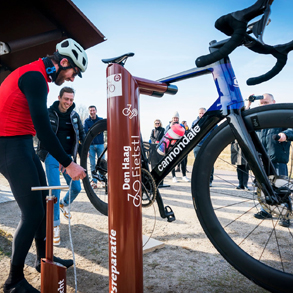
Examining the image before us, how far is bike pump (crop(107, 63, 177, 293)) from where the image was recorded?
1.21m

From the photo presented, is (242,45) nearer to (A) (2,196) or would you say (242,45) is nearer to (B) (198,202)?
(B) (198,202)

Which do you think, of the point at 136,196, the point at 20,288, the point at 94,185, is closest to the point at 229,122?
the point at 136,196

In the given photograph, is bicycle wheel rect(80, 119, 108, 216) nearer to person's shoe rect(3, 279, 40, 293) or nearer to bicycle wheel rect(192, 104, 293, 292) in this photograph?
person's shoe rect(3, 279, 40, 293)

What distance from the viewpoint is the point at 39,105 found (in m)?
1.36

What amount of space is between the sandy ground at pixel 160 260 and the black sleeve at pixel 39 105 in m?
0.98

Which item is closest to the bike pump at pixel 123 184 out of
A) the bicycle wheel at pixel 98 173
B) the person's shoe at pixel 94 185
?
the bicycle wheel at pixel 98 173

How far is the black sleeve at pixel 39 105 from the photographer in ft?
4.45

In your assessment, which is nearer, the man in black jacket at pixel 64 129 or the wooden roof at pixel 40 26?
the man in black jacket at pixel 64 129

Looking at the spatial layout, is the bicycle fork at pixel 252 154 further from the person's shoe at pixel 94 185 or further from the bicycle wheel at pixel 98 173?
the person's shoe at pixel 94 185

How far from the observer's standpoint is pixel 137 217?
126cm

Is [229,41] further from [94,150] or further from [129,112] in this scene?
[94,150]

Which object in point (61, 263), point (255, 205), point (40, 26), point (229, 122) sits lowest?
point (61, 263)

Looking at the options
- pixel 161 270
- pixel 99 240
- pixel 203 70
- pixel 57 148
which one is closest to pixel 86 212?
pixel 99 240

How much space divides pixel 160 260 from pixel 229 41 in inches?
70.8
